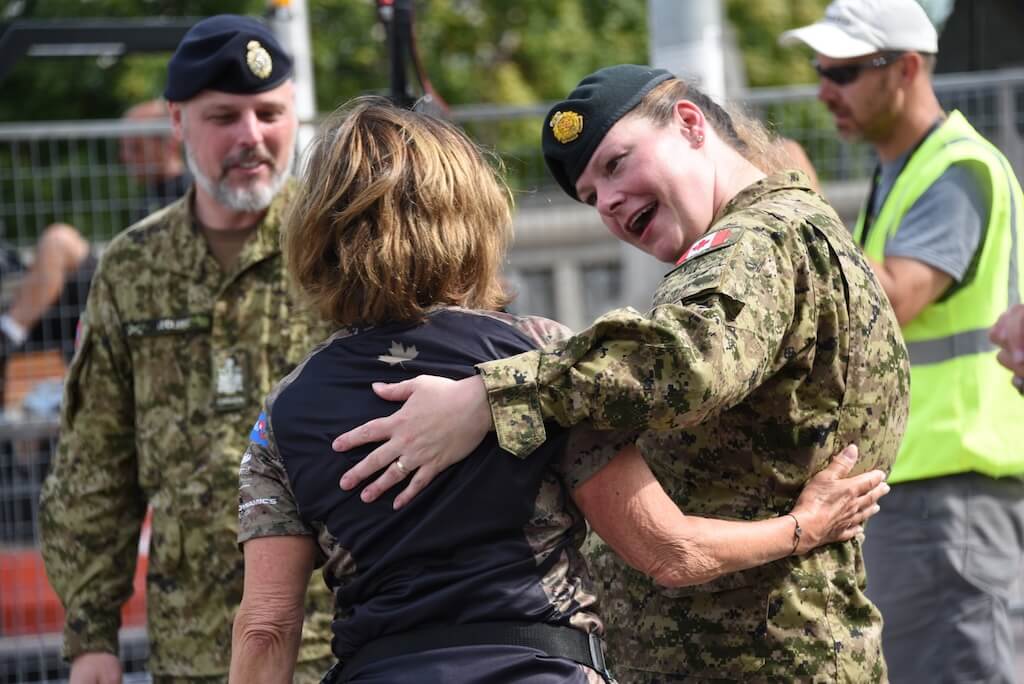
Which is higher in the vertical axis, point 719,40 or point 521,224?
point 719,40

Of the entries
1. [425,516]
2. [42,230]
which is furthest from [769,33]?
[425,516]

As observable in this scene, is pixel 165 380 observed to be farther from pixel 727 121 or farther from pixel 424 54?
pixel 424 54

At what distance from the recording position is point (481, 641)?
1.99m

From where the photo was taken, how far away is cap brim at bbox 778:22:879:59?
3.73 metres

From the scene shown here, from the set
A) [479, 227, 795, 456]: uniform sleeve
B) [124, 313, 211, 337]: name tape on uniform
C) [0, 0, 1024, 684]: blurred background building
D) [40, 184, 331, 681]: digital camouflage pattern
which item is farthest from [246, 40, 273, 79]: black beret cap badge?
[479, 227, 795, 456]: uniform sleeve

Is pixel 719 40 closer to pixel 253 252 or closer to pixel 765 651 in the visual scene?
pixel 253 252

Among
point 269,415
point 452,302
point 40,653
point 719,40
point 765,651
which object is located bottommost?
point 40,653

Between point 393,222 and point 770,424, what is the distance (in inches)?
30.4

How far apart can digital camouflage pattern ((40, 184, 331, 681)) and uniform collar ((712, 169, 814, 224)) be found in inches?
45.4

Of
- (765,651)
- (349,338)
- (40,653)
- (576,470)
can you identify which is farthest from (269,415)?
(40,653)

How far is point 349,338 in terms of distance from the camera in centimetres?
215

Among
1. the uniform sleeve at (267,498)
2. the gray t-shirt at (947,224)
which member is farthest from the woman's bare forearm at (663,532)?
the gray t-shirt at (947,224)

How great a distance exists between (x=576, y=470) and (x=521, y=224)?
4206 millimetres

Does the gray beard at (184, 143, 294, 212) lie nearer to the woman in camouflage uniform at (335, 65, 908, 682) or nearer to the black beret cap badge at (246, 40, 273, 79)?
the black beret cap badge at (246, 40, 273, 79)
